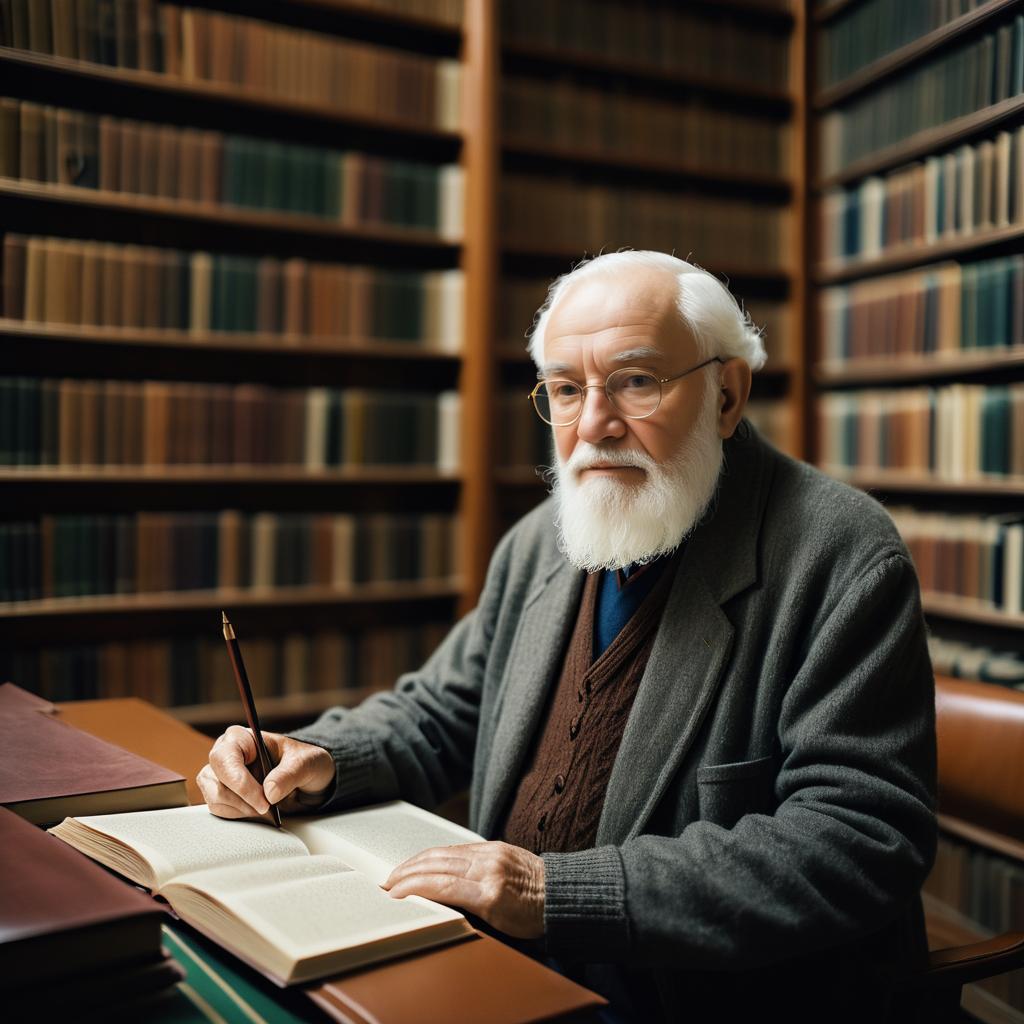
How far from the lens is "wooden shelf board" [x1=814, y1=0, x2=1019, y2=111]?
301 cm

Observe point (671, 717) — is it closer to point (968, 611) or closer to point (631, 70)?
point (968, 611)

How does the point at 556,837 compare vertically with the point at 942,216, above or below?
below

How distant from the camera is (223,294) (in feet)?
10.3

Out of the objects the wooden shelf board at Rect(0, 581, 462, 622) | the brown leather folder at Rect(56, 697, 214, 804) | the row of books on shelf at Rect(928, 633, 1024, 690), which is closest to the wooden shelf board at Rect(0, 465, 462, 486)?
the wooden shelf board at Rect(0, 581, 462, 622)

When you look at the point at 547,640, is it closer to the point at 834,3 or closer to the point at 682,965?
the point at 682,965

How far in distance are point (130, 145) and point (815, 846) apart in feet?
8.95

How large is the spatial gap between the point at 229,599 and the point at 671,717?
2155 millimetres

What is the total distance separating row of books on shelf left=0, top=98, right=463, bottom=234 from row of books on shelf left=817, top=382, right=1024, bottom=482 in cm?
154

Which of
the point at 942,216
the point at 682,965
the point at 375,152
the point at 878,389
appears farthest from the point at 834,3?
the point at 682,965

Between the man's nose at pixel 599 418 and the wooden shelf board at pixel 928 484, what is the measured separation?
1.89 m

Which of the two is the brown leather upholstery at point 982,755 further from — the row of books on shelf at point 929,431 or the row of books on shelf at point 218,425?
the row of books on shelf at point 218,425

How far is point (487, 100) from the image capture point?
3.35 metres

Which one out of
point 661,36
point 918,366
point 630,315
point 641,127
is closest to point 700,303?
point 630,315

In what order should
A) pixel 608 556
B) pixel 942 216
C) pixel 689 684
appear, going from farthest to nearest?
1. pixel 942 216
2. pixel 608 556
3. pixel 689 684
